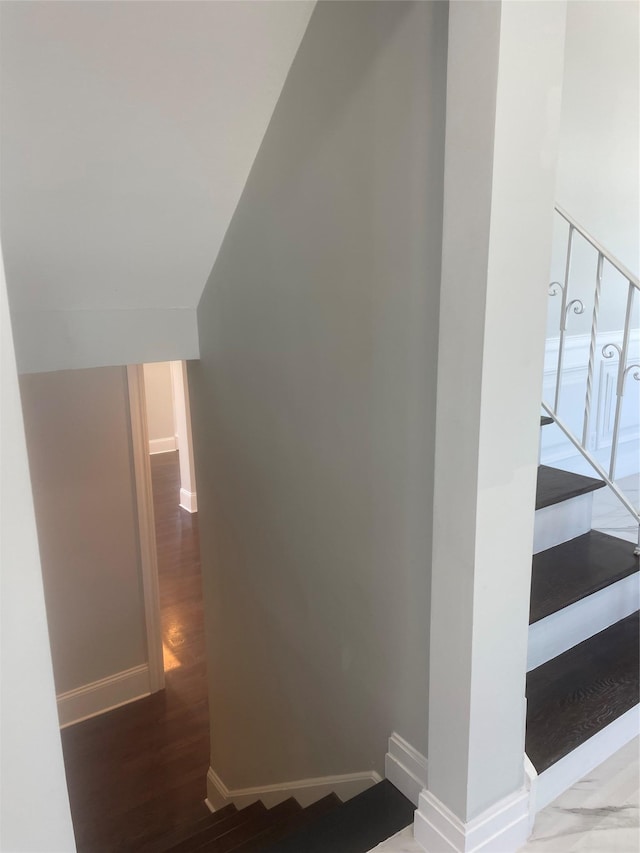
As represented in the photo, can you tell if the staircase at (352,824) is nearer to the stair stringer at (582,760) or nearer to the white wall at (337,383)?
the white wall at (337,383)

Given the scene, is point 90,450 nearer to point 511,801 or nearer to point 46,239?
point 46,239

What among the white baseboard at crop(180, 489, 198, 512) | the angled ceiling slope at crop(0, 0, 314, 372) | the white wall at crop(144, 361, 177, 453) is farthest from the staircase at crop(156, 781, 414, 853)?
the white wall at crop(144, 361, 177, 453)

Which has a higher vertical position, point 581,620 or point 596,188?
Result: point 596,188

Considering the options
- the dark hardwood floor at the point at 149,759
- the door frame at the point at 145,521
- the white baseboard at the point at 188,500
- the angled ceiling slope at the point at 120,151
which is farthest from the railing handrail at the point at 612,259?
the white baseboard at the point at 188,500

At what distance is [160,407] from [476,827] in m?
7.15

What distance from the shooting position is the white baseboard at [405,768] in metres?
1.63

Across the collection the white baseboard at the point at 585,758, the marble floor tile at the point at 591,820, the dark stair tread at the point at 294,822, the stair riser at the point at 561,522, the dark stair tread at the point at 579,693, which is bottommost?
the dark stair tread at the point at 294,822

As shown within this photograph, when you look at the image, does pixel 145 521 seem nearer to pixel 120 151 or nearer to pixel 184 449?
pixel 120 151

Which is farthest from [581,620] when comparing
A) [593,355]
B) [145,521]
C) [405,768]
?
[145,521]

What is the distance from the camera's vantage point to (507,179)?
1.18 m

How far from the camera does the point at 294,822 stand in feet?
7.39

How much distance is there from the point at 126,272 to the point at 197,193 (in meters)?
0.37

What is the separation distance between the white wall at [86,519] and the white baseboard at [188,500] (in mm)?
2757

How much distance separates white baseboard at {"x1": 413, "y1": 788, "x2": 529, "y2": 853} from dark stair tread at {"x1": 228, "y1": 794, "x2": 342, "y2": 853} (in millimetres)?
487
